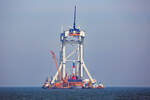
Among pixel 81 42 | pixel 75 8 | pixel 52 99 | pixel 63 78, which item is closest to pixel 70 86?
pixel 63 78

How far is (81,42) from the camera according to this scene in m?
173

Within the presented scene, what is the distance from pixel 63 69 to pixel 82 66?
310 inches

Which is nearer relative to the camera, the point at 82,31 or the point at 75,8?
the point at 82,31

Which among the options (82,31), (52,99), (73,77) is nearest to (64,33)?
(82,31)

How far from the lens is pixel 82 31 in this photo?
17325cm

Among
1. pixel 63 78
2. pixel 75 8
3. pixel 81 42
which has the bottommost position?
pixel 63 78

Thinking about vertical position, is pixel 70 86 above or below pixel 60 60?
below

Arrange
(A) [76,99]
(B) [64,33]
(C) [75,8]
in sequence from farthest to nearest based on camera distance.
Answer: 1. (C) [75,8]
2. (B) [64,33]
3. (A) [76,99]

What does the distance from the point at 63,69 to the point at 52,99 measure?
235ft

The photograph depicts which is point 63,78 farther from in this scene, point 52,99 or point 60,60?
point 52,99

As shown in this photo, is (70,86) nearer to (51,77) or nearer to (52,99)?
(51,77)

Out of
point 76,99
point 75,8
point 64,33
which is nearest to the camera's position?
point 76,99

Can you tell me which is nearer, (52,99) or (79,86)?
(52,99)

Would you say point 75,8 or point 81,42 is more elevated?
point 75,8
